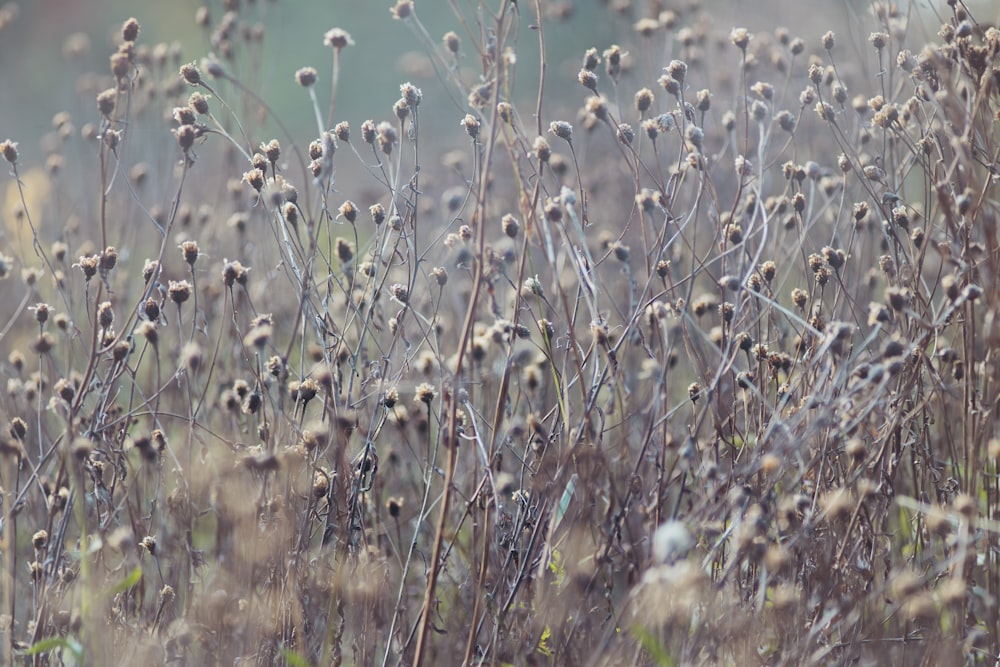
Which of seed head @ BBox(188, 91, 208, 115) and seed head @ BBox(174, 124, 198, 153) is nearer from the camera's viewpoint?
seed head @ BBox(174, 124, 198, 153)

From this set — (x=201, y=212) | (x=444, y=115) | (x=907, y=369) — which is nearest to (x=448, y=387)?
(x=907, y=369)

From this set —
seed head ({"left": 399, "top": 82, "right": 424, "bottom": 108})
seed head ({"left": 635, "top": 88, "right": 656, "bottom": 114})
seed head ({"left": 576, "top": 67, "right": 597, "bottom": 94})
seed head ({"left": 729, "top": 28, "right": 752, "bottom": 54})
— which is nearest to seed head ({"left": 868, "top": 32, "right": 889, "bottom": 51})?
seed head ({"left": 729, "top": 28, "right": 752, "bottom": 54})

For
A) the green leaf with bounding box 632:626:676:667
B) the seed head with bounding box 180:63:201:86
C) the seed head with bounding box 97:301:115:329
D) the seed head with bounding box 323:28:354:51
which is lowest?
the green leaf with bounding box 632:626:676:667

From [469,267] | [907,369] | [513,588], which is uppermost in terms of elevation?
[469,267]

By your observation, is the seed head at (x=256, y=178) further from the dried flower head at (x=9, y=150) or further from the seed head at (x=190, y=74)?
the dried flower head at (x=9, y=150)

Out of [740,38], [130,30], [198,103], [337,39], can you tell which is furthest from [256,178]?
[740,38]

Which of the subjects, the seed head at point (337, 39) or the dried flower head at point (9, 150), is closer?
the seed head at point (337, 39)

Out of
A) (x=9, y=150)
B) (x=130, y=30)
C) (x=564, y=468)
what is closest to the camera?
(x=564, y=468)

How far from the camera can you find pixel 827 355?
191 centimetres

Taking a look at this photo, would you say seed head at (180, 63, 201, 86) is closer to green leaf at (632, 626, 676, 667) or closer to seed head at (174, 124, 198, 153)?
seed head at (174, 124, 198, 153)

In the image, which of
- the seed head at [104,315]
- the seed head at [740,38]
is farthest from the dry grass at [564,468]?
the seed head at [740,38]

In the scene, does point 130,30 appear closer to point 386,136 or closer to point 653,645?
point 386,136

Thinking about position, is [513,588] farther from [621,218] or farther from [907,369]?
[621,218]

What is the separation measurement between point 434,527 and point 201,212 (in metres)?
1.49
